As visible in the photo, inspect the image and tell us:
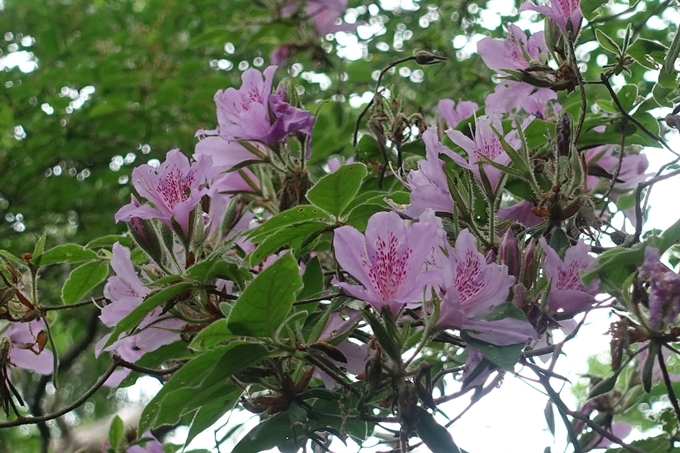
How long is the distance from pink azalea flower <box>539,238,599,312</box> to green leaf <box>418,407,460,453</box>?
158 mm

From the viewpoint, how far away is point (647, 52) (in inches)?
33.5

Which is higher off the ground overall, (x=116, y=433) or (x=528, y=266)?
(x=528, y=266)

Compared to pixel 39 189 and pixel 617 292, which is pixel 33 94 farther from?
pixel 617 292

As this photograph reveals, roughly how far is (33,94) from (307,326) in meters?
1.89

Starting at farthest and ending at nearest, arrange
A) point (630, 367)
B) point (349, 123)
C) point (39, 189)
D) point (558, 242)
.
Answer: point (39, 189) → point (349, 123) → point (630, 367) → point (558, 242)

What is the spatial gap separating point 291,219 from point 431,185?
17cm

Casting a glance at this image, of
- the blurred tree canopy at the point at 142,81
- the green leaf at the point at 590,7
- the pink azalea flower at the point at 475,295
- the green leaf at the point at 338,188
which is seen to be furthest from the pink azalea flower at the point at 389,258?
the blurred tree canopy at the point at 142,81

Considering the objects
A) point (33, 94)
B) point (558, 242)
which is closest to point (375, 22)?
point (33, 94)

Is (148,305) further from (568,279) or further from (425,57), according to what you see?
(425,57)

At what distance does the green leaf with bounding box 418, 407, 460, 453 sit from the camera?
0.63 meters

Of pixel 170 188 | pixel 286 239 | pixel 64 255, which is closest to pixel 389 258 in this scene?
pixel 286 239

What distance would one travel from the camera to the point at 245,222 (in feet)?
3.04

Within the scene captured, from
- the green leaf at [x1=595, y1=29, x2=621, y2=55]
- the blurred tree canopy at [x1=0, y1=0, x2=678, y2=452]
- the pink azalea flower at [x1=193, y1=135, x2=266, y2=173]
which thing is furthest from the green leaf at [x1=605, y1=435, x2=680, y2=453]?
the blurred tree canopy at [x1=0, y1=0, x2=678, y2=452]

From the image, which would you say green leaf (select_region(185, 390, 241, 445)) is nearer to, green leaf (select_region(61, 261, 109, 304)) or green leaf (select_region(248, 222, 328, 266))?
green leaf (select_region(248, 222, 328, 266))
